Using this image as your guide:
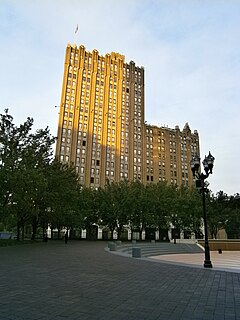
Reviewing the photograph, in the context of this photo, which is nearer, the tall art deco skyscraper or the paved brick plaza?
the paved brick plaza

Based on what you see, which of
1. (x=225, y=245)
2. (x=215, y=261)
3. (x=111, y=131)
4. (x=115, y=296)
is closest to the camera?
(x=115, y=296)

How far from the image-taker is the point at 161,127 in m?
106

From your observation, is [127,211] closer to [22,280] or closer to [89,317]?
[22,280]

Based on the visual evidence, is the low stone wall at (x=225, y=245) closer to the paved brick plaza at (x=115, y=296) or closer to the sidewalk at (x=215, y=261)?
the sidewalk at (x=215, y=261)

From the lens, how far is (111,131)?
93250 millimetres

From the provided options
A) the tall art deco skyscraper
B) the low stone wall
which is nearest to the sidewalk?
the low stone wall

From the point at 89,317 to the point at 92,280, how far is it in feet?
12.9

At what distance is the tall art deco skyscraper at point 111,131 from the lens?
86125mm

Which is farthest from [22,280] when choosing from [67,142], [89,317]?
[67,142]

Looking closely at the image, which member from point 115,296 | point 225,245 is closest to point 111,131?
point 225,245

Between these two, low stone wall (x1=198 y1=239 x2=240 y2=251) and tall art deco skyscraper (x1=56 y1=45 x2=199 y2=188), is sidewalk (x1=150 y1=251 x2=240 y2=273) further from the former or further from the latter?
tall art deco skyscraper (x1=56 y1=45 x2=199 y2=188)

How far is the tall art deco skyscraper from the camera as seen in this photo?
283 ft

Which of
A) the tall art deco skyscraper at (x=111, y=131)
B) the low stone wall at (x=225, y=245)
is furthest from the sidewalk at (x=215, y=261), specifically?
the tall art deco skyscraper at (x=111, y=131)

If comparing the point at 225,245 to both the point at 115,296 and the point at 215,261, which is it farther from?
the point at 115,296
